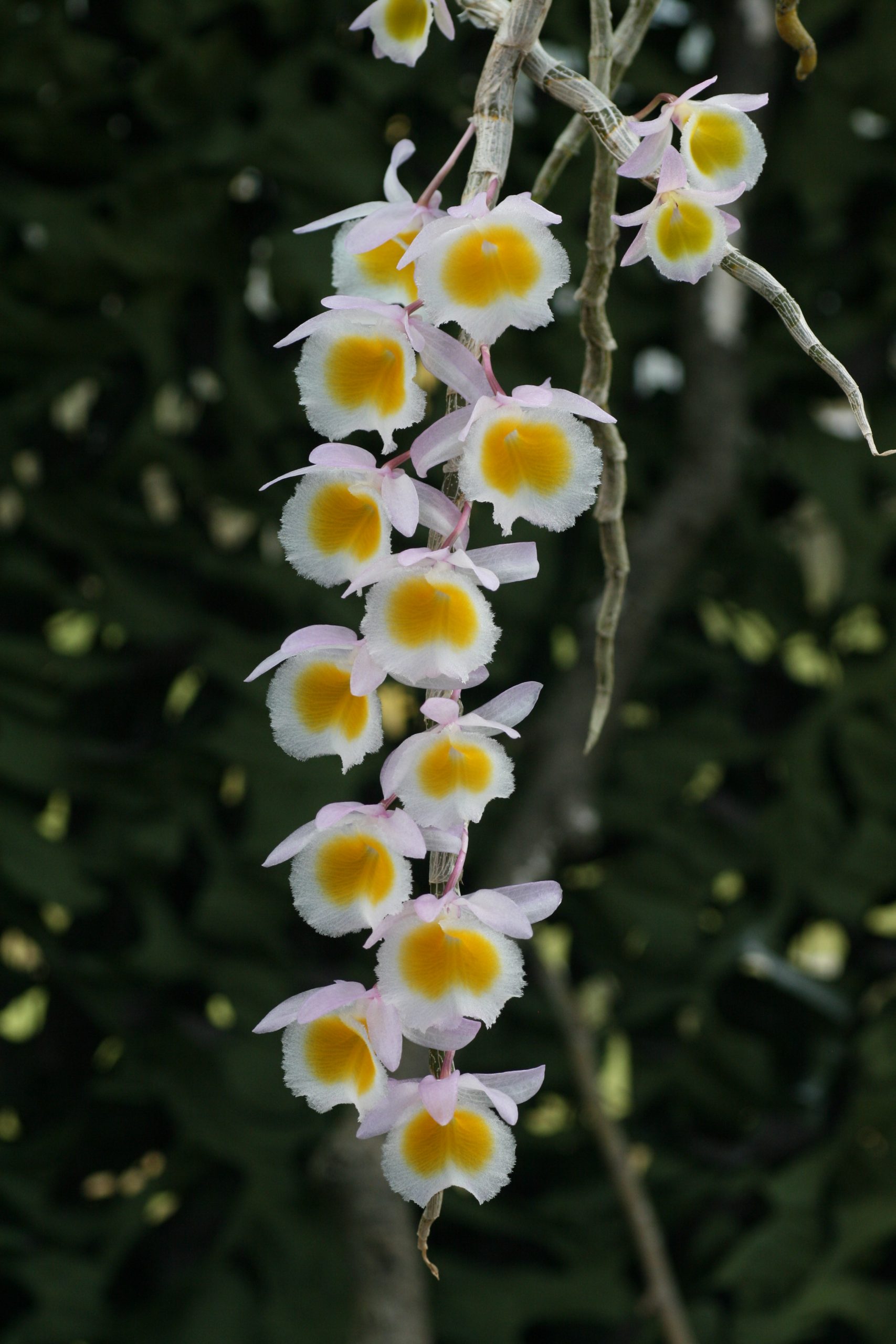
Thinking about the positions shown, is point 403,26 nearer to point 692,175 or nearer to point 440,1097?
point 692,175

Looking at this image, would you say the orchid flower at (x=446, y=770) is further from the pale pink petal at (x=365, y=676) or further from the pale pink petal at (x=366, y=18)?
the pale pink petal at (x=366, y=18)

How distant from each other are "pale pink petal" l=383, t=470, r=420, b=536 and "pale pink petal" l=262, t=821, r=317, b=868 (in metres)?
0.05

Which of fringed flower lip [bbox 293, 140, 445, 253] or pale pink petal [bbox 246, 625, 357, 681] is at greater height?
fringed flower lip [bbox 293, 140, 445, 253]

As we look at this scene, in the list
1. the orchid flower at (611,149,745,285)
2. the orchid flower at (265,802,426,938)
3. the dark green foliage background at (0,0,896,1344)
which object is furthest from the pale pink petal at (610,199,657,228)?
the dark green foliage background at (0,0,896,1344)

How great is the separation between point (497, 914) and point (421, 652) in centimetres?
4

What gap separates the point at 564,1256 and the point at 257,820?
1.18 feet

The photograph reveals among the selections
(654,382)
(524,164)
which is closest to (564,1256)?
(654,382)

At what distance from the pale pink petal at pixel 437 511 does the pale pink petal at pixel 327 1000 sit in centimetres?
7

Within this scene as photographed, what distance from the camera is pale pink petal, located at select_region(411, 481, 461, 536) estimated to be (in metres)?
0.18

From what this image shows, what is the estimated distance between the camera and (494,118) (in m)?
0.19

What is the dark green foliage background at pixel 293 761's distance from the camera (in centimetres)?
75

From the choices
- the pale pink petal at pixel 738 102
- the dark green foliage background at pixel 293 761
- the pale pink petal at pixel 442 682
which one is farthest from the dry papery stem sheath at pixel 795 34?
the dark green foliage background at pixel 293 761

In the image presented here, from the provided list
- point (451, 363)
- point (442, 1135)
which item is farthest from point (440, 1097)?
point (451, 363)

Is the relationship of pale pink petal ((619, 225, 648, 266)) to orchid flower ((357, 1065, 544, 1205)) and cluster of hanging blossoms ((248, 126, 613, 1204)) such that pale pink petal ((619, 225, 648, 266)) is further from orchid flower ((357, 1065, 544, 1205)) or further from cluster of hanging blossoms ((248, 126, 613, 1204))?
orchid flower ((357, 1065, 544, 1205))
